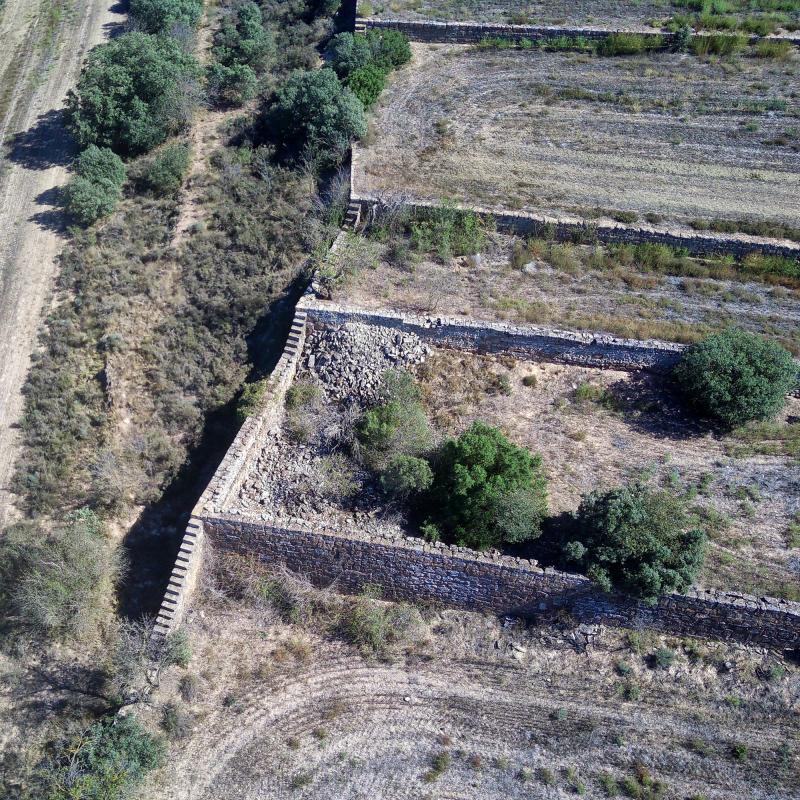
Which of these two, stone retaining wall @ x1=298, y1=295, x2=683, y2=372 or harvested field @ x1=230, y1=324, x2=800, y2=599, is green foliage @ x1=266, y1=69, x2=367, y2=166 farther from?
harvested field @ x1=230, y1=324, x2=800, y2=599

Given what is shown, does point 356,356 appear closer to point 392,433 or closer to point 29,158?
point 392,433

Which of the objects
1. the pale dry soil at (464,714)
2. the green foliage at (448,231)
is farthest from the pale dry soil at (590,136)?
the pale dry soil at (464,714)

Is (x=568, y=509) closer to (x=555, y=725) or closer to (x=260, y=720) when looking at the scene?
(x=555, y=725)

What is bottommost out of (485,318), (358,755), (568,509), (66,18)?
(358,755)

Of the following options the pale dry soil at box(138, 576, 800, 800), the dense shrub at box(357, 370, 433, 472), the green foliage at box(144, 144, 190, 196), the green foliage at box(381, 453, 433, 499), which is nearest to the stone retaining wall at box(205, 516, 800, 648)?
the pale dry soil at box(138, 576, 800, 800)

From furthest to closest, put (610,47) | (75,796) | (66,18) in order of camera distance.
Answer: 1. (66,18)
2. (610,47)
3. (75,796)

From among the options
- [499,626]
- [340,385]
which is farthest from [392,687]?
[340,385]

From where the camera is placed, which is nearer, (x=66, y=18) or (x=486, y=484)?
(x=486, y=484)
